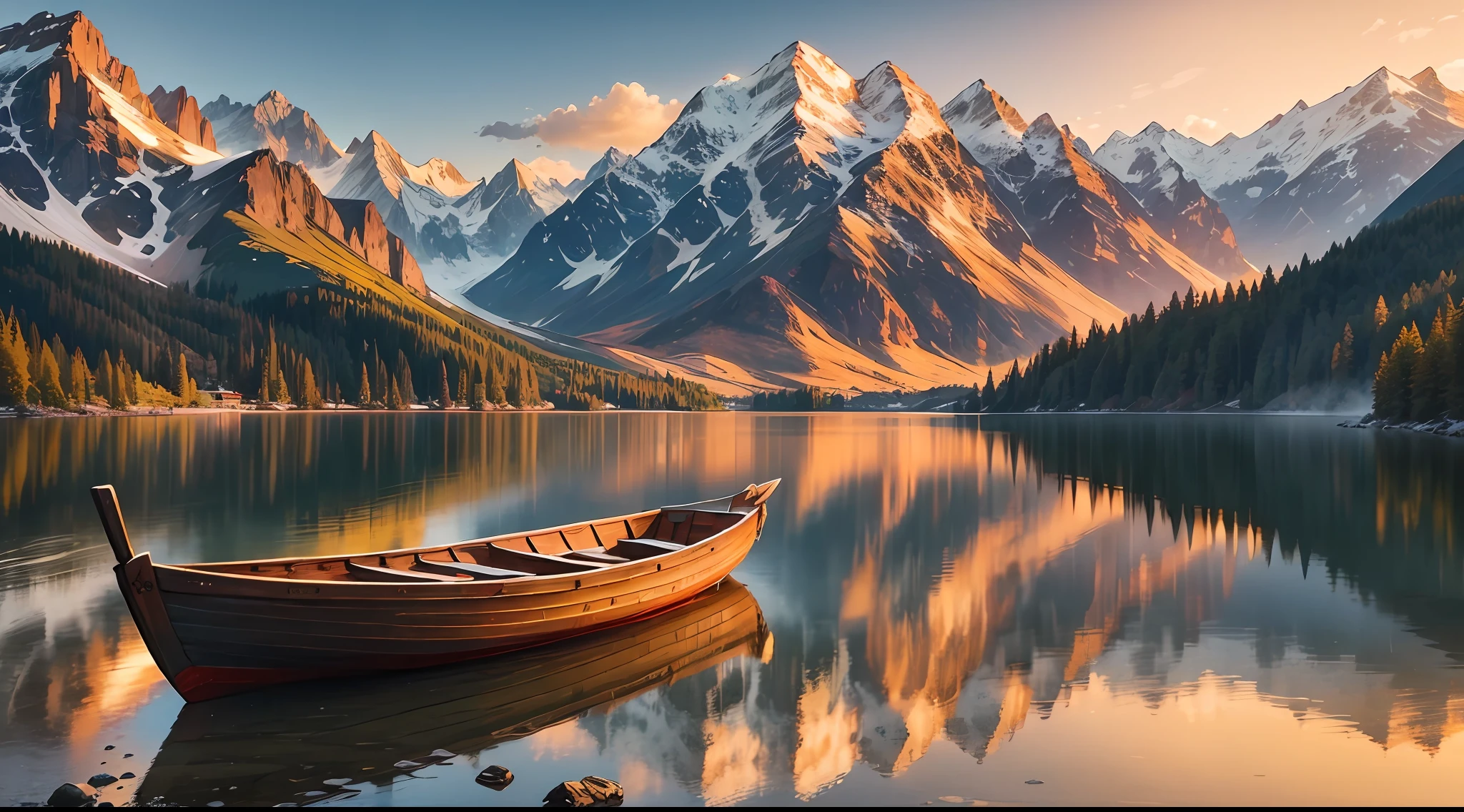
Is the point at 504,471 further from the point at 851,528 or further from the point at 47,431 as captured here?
the point at 47,431

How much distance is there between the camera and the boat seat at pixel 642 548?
2989 cm

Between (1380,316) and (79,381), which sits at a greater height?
(1380,316)

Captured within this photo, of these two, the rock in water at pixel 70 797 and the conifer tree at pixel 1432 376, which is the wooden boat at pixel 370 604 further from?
the conifer tree at pixel 1432 376

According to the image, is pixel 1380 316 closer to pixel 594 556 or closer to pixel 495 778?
pixel 594 556

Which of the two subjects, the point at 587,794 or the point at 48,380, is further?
the point at 48,380

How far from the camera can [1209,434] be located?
130m

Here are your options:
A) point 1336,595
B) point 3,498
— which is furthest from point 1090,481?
point 3,498

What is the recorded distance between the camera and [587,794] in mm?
15156

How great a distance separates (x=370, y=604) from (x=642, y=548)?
11274mm

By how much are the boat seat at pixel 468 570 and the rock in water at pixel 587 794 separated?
7881mm

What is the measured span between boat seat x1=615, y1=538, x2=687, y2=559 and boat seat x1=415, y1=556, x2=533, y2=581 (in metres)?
5.14

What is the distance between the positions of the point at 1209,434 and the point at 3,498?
129121 millimetres

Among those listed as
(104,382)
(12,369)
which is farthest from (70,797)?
(104,382)

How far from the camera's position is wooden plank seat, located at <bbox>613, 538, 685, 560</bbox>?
98.0ft
